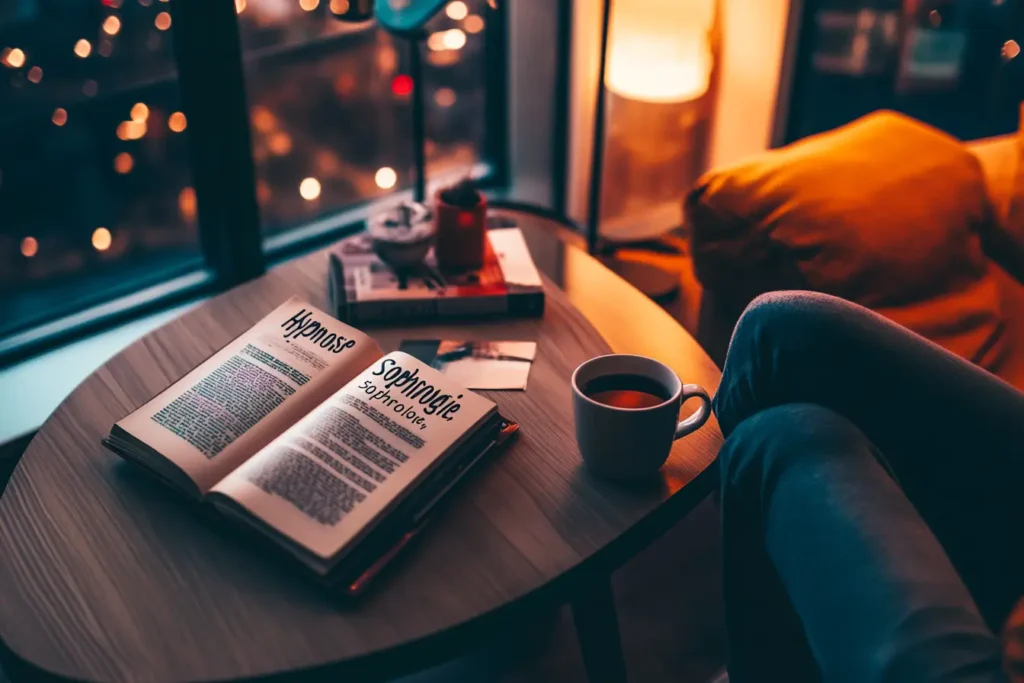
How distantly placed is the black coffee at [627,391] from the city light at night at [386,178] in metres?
1.47

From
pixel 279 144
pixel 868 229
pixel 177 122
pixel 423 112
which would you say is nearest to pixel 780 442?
pixel 868 229

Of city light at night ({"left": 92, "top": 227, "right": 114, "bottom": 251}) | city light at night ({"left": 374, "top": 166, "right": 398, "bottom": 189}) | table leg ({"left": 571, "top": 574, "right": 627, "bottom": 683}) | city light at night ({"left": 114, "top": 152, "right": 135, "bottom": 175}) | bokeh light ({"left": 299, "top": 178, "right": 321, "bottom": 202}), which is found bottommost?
table leg ({"left": 571, "top": 574, "right": 627, "bottom": 683})

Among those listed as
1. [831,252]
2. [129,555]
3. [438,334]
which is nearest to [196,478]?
[129,555]

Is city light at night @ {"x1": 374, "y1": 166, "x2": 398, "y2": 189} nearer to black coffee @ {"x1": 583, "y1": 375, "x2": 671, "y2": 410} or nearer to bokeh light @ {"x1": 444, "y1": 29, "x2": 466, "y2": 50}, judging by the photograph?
bokeh light @ {"x1": 444, "y1": 29, "x2": 466, "y2": 50}

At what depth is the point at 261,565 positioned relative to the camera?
83 centimetres

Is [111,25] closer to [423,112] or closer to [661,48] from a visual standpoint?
[423,112]

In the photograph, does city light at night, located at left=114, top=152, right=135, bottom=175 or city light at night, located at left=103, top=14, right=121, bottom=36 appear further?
city light at night, located at left=114, top=152, right=135, bottom=175

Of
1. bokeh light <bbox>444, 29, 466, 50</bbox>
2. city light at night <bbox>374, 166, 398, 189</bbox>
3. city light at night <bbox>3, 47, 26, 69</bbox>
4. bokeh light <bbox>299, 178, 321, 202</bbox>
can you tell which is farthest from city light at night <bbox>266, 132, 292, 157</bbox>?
city light at night <bbox>3, 47, 26, 69</bbox>

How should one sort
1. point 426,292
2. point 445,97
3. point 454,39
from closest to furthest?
point 426,292 → point 454,39 → point 445,97

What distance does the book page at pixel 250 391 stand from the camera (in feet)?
2.94

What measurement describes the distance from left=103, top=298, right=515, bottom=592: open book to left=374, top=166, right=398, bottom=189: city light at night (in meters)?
1.31

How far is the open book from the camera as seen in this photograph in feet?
2.70

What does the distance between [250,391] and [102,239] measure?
130 centimetres

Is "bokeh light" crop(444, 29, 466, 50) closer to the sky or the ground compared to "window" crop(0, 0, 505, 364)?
closer to the sky
